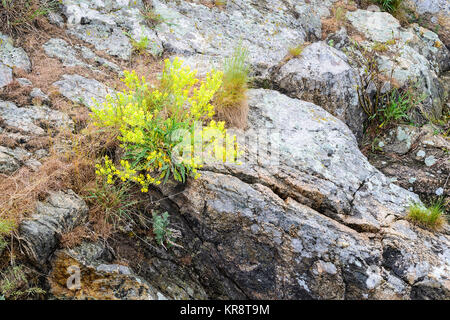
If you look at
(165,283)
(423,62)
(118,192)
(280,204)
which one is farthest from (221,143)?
(423,62)

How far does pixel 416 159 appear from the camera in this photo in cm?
533

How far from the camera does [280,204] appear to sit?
12.4 feet

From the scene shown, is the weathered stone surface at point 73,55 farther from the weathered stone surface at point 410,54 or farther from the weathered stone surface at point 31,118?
the weathered stone surface at point 410,54

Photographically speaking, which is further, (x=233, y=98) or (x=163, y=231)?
(x=233, y=98)

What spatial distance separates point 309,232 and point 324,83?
Result: 2826 mm

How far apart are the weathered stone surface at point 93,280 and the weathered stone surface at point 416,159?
4065 mm

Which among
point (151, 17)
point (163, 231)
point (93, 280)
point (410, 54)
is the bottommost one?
point (93, 280)

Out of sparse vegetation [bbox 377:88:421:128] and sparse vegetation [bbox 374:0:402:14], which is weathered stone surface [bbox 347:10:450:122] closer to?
sparse vegetation [bbox 377:88:421:128]

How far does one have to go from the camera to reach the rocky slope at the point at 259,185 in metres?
3.39

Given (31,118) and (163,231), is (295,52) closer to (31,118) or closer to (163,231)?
(163,231)

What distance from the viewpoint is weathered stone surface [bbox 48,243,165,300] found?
10.1ft

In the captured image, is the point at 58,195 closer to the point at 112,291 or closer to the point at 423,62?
the point at 112,291

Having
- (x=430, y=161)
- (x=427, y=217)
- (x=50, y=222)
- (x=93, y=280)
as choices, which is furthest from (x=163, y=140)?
(x=430, y=161)

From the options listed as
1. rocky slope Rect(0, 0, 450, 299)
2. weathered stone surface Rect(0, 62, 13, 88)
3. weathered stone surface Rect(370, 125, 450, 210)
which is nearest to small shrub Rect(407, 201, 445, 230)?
rocky slope Rect(0, 0, 450, 299)
